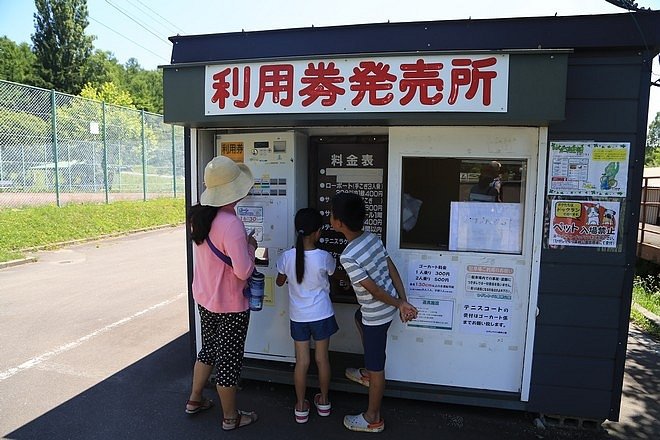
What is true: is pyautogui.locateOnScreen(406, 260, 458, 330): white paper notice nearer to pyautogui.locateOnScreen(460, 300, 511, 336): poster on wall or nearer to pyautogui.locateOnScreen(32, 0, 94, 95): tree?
pyautogui.locateOnScreen(460, 300, 511, 336): poster on wall

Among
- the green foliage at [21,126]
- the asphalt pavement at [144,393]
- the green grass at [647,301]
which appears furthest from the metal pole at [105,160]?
the green grass at [647,301]

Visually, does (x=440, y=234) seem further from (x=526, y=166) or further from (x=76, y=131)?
(x=76, y=131)

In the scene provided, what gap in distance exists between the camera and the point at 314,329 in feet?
10.1

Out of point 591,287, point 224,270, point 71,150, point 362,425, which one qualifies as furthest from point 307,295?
point 71,150

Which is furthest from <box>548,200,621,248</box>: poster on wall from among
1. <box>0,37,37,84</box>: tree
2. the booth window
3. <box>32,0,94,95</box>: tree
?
<box>0,37,37,84</box>: tree

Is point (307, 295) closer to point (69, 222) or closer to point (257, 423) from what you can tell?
point (257, 423)

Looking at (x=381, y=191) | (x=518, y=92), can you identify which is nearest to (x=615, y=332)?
(x=518, y=92)

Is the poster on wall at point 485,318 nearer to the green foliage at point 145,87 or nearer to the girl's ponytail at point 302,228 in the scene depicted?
the girl's ponytail at point 302,228

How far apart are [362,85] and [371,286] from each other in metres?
1.29

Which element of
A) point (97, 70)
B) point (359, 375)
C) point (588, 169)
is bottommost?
point (359, 375)

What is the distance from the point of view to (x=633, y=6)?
2957 millimetres

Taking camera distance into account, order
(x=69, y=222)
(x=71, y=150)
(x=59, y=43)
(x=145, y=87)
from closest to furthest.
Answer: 1. (x=69, y=222)
2. (x=71, y=150)
3. (x=59, y=43)
4. (x=145, y=87)

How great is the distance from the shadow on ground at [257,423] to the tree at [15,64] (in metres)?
44.8

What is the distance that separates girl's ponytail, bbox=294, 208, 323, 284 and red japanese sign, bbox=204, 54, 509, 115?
690mm
